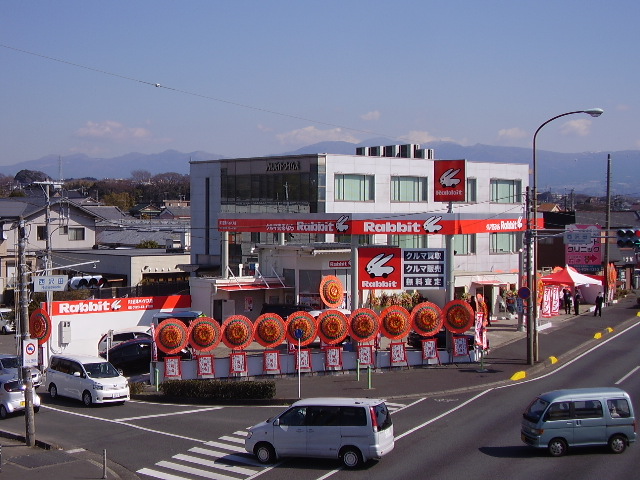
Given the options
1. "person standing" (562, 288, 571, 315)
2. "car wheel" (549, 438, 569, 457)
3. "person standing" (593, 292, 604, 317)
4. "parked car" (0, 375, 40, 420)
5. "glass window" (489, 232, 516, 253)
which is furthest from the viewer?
"glass window" (489, 232, 516, 253)

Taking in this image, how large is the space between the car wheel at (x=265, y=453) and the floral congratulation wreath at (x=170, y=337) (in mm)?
11205

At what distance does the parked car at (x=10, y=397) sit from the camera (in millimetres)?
24969

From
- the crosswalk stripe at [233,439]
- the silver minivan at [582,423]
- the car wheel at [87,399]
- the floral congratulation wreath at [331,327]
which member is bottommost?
the car wheel at [87,399]

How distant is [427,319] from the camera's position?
101 feet

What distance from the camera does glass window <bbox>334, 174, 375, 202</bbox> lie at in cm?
5097

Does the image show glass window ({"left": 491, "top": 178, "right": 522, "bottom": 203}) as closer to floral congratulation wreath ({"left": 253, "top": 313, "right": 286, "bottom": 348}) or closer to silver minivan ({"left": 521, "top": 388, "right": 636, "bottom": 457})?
floral congratulation wreath ({"left": 253, "top": 313, "right": 286, "bottom": 348})

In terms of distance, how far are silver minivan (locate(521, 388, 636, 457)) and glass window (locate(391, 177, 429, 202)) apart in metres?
36.3

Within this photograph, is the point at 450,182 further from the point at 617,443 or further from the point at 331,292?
the point at 617,443

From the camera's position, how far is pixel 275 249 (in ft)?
137

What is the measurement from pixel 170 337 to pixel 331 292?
9.72 m

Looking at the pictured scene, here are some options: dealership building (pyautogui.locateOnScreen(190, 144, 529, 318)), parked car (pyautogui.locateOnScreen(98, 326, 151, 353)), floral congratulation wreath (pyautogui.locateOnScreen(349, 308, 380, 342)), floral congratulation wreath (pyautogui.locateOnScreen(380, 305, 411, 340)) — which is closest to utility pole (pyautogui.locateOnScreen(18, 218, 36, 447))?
parked car (pyautogui.locateOnScreen(98, 326, 151, 353))

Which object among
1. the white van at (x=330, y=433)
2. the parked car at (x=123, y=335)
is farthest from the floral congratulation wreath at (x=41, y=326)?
the white van at (x=330, y=433)

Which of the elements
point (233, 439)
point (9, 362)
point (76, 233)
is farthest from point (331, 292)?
point (76, 233)

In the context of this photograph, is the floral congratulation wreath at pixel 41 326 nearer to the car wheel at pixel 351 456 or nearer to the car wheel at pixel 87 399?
the car wheel at pixel 87 399
